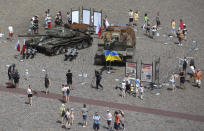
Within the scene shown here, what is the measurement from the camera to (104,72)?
37375mm

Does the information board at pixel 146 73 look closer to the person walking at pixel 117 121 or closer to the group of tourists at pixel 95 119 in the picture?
the group of tourists at pixel 95 119

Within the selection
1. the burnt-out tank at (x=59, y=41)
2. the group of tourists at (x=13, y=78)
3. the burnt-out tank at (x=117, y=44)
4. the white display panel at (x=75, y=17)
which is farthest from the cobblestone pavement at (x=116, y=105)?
the white display panel at (x=75, y=17)

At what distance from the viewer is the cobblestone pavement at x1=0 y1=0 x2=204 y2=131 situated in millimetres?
29038

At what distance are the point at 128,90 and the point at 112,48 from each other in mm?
6388

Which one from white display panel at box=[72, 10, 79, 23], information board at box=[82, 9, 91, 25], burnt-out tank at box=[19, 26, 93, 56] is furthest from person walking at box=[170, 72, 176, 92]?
white display panel at box=[72, 10, 79, 23]

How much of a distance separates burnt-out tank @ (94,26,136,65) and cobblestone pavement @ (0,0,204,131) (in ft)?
3.33

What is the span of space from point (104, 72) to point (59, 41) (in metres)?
6.36

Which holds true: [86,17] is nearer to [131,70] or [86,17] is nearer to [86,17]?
[86,17]

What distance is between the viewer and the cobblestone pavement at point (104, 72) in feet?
95.3

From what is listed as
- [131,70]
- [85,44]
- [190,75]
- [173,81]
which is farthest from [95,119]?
[85,44]

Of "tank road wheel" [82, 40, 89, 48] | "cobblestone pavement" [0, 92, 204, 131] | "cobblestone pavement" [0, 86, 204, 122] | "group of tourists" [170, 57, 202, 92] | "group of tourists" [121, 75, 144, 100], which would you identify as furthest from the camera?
"tank road wheel" [82, 40, 89, 48]

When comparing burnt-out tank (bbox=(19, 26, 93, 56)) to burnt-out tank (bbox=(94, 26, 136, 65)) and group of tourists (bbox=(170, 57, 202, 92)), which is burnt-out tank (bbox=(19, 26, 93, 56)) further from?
group of tourists (bbox=(170, 57, 202, 92))

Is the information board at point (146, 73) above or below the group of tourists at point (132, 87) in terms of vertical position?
above

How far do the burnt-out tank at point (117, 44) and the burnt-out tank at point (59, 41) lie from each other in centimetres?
305
